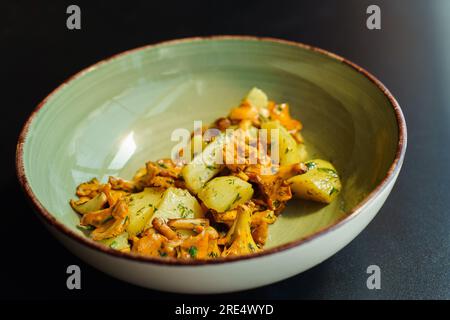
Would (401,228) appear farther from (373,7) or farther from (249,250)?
(373,7)

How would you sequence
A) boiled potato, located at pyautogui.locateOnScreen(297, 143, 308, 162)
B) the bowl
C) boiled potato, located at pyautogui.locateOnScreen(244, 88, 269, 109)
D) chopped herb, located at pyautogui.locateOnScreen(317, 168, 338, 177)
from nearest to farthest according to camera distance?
1. the bowl
2. chopped herb, located at pyautogui.locateOnScreen(317, 168, 338, 177)
3. boiled potato, located at pyautogui.locateOnScreen(297, 143, 308, 162)
4. boiled potato, located at pyautogui.locateOnScreen(244, 88, 269, 109)

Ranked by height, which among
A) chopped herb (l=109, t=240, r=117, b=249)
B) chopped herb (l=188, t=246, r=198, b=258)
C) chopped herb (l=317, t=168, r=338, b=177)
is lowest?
chopped herb (l=188, t=246, r=198, b=258)

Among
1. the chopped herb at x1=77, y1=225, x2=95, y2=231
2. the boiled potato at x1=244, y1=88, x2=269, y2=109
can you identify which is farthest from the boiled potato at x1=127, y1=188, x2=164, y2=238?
the boiled potato at x1=244, y1=88, x2=269, y2=109

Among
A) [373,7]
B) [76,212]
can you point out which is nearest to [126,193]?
[76,212]

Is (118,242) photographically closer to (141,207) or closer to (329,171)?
(141,207)

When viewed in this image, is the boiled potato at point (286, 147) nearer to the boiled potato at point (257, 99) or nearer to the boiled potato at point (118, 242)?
the boiled potato at point (257, 99)

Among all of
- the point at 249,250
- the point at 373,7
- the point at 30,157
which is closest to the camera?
the point at 249,250

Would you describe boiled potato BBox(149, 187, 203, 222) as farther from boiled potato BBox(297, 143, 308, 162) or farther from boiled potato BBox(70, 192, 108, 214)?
boiled potato BBox(297, 143, 308, 162)
